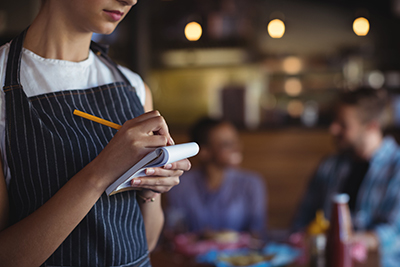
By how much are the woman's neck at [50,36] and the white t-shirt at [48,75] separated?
2 cm

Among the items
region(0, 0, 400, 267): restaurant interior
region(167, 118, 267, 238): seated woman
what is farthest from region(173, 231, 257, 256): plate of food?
region(0, 0, 400, 267): restaurant interior

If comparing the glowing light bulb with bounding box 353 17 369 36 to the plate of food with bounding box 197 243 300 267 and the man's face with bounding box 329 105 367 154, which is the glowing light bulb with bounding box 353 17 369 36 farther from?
the plate of food with bounding box 197 243 300 267

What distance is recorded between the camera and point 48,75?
0.93 m

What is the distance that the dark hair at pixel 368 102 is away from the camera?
2760 mm

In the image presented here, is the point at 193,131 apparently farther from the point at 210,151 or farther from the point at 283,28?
the point at 283,28

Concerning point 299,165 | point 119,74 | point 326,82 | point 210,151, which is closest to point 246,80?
point 326,82

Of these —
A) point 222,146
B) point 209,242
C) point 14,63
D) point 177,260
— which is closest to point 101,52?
point 14,63

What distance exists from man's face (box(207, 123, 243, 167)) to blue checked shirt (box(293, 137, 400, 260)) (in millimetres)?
632

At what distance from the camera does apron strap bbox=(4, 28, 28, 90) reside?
87 cm

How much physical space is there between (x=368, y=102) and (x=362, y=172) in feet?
1.58

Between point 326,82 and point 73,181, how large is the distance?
7.10 m

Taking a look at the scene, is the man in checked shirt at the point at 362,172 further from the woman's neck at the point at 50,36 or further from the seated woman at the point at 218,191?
the woman's neck at the point at 50,36

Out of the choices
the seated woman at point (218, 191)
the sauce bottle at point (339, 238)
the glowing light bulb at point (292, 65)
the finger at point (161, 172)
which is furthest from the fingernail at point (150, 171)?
the glowing light bulb at point (292, 65)

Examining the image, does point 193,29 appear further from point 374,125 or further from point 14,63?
point 14,63
